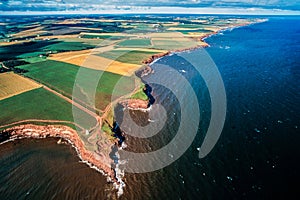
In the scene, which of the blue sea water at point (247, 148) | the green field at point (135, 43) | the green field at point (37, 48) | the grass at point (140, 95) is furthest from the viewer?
the green field at point (135, 43)

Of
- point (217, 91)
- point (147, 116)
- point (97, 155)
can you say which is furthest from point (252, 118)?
point (97, 155)

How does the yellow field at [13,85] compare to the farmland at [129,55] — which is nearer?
the yellow field at [13,85]

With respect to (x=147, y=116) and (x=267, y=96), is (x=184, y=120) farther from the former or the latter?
(x=267, y=96)

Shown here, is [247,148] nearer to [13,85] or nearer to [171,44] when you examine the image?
[13,85]

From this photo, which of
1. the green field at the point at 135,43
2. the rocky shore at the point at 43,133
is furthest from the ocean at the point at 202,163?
the green field at the point at 135,43

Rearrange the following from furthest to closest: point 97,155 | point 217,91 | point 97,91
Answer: point 217,91, point 97,91, point 97,155

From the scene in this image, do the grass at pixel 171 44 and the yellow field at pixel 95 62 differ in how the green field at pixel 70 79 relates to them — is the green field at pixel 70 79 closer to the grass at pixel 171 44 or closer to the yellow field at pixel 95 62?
the yellow field at pixel 95 62
